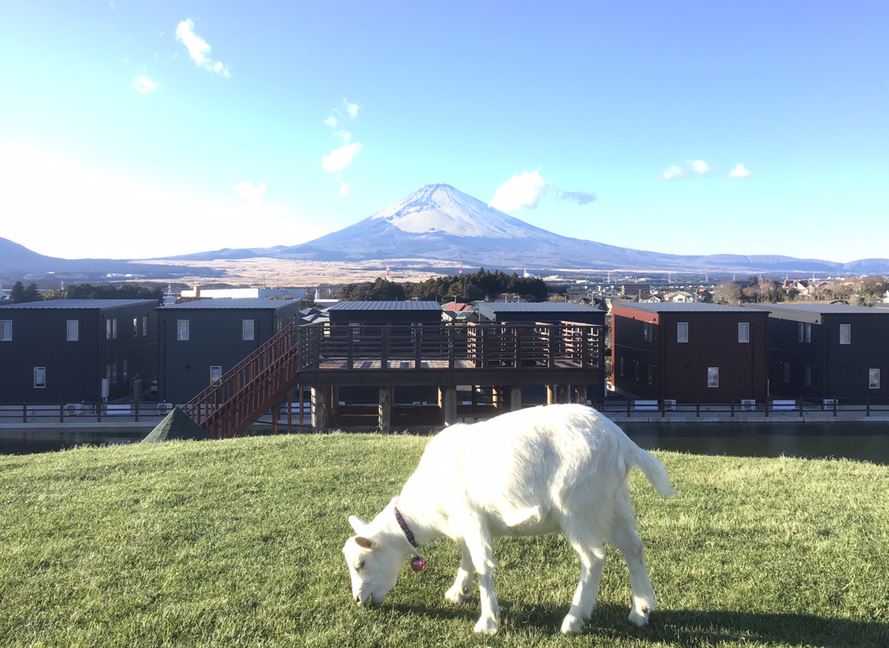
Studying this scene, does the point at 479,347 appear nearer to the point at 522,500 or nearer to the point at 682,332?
the point at 522,500

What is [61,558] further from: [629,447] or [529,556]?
[629,447]

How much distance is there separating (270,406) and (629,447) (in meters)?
13.7

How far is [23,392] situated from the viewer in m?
29.2

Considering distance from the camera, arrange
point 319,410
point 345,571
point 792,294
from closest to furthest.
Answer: point 345,571, point 319,410, point 792,294

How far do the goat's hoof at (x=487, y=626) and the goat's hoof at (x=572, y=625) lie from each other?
437mm

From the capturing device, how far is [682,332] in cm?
2948

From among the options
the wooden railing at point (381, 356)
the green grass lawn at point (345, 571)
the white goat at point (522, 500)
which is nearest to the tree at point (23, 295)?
the wooden railing at point (381, 356)

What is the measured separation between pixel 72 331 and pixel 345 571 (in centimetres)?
2878

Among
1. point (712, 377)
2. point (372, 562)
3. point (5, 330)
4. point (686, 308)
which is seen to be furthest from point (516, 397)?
point (5, 330)

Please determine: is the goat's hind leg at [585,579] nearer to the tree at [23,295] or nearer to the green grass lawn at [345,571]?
the green grass lawn at [345,571]

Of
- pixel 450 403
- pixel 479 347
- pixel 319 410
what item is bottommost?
pixel 319 410

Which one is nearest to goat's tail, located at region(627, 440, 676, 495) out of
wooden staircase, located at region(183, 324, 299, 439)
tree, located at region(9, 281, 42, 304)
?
wooden staircase, located at region(183, 324, 299, 439)

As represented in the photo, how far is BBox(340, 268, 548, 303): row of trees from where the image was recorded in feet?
175

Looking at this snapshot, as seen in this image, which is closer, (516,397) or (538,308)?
(516,397)
